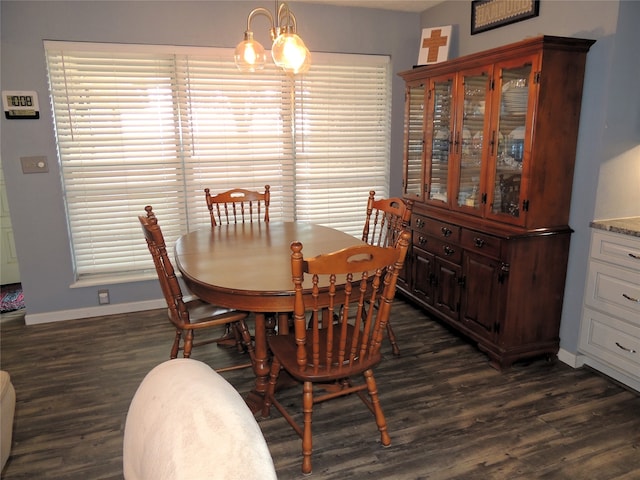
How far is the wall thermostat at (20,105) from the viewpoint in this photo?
322 centimetres

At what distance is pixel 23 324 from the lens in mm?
3572

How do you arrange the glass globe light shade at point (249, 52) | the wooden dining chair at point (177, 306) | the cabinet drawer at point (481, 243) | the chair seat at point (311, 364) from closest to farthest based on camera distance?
the chair seat at point (311, 364) → the wooden dining chair at point (177, 306) → the glass globe light shade at point (249, 52) → the cabinet drawer at point (481, 243)

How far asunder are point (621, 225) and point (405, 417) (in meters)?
1.61

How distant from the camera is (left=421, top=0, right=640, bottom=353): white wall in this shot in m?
2.48

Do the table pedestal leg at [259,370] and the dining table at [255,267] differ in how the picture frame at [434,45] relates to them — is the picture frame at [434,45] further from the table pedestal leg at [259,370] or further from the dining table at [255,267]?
the table pedestal leg at [259,370]

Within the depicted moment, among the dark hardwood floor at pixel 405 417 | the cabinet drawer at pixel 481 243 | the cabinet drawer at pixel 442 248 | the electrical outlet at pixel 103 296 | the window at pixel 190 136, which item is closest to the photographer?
the dark hardwood floor at pixel 405 417

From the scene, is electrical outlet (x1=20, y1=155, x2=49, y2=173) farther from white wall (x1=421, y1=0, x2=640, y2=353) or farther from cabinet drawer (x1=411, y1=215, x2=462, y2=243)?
white wall (x1=421, y1=0, x2=640, y2=353)

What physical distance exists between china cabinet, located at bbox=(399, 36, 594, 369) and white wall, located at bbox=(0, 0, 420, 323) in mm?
993

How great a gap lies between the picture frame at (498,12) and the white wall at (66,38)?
2.66 feet

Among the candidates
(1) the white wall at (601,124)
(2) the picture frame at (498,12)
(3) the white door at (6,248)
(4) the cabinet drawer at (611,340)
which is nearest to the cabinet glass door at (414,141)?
(2) the picture frame at (498,12)

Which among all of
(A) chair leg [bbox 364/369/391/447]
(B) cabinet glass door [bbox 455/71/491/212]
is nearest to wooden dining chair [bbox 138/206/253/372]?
(A) chair leg [bbox 364/369/391/447]

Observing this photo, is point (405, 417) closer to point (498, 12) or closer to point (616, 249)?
point (616, 249)

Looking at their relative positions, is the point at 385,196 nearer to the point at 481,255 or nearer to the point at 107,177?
the point at 481,255

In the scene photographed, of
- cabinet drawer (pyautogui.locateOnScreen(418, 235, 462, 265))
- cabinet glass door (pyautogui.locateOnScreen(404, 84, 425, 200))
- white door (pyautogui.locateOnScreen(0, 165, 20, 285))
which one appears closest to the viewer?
cabinet drawer (pyautogui.locateOnScreen(418, 235, 462, 265))
